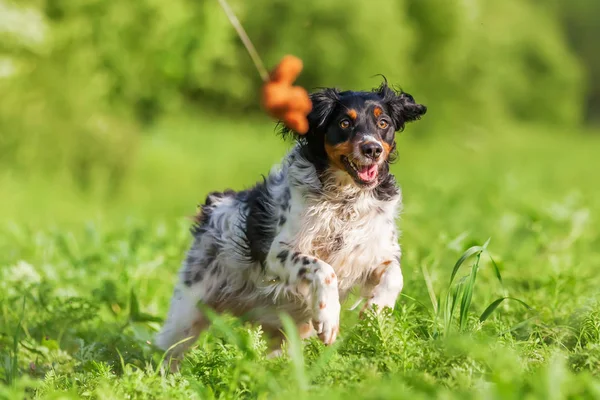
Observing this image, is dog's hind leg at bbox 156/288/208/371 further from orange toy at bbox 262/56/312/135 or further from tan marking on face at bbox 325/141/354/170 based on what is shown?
orange toy at bbox 262/56/312/135

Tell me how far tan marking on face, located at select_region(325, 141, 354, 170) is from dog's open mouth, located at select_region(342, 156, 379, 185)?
33 millimetres

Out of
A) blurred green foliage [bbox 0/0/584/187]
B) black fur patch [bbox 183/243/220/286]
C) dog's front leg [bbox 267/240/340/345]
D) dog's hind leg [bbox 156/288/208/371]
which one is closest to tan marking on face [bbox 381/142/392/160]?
dog's front leg [bbox 267/240/340/345]

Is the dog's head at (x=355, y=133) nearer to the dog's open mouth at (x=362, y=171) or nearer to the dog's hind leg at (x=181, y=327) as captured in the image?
the dog's open mouth at (x=362, y=171)

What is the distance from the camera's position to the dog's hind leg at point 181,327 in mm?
5352

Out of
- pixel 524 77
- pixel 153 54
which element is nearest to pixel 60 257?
pixel 153 54

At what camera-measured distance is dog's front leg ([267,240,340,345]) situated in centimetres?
442

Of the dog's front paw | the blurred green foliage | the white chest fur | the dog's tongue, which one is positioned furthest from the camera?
the blurred green foliage

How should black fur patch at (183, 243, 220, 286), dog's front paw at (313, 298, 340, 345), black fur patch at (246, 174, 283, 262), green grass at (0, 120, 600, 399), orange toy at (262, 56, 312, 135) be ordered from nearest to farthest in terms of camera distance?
green grass at (0, 120, 600, 399) < orange toy at (262, 56, 312, 135) < dog's front paw at (313, 298, 340, 345) < black fur patch at (246, 174, 283, 262) < black fur patch at (183, 243, 220, 286)

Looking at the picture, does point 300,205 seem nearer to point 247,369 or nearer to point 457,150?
point 247,369

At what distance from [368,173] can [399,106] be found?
0.56m

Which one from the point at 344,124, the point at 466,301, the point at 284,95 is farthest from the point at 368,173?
the point at 466,301

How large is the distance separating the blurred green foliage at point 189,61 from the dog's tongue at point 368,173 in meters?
4.10

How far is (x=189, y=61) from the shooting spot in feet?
52.6

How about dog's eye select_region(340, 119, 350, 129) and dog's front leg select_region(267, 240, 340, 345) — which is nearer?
dog's front leg select_region(267, 240, 340, 345)
